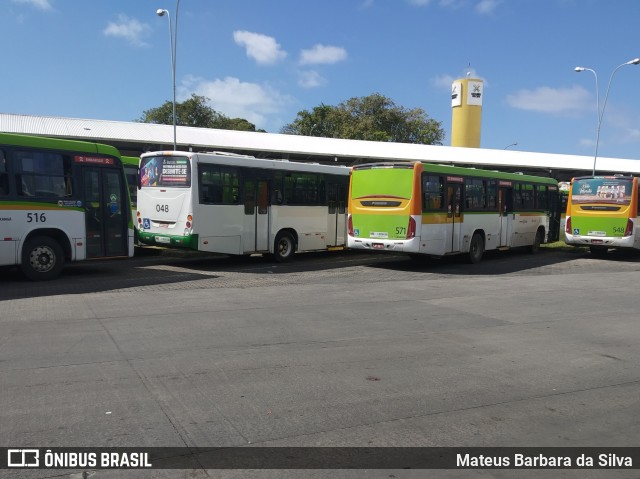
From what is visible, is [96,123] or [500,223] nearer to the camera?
[500,223]

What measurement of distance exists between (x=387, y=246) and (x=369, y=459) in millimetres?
12085

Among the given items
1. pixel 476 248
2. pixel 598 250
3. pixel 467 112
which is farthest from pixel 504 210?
pixel 467 112

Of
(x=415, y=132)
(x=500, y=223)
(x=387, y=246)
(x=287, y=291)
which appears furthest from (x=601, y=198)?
(x=415, y=132)

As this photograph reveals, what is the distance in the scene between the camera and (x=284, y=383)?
5793 mm

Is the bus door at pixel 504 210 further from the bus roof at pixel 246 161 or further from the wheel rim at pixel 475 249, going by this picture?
the bus roof at pixel 246 161

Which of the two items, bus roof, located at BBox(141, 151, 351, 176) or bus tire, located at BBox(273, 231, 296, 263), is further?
bus tire, located at BBox(273, 231, 296, 263)

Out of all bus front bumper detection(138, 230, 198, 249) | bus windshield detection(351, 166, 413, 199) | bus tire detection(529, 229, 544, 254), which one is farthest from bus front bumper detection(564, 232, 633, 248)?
bus front bumper detection(138, 230, 198, 249)

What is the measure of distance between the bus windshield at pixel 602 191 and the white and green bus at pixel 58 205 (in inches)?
659

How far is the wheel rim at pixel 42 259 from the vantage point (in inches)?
480

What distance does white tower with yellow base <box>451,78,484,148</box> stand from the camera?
80.2m

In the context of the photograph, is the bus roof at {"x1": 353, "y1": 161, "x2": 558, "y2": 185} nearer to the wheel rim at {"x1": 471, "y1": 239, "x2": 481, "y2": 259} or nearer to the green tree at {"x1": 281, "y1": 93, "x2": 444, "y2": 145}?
the wheel rim at {"x1": 471, "y1": 239, "x2": 481, "y2": 259}

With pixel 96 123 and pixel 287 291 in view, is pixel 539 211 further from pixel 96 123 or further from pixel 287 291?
pixel 96 123

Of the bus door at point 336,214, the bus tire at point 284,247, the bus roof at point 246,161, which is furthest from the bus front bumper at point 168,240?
the bus door at point 336,214

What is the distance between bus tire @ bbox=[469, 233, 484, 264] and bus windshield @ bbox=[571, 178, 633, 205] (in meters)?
5.51
